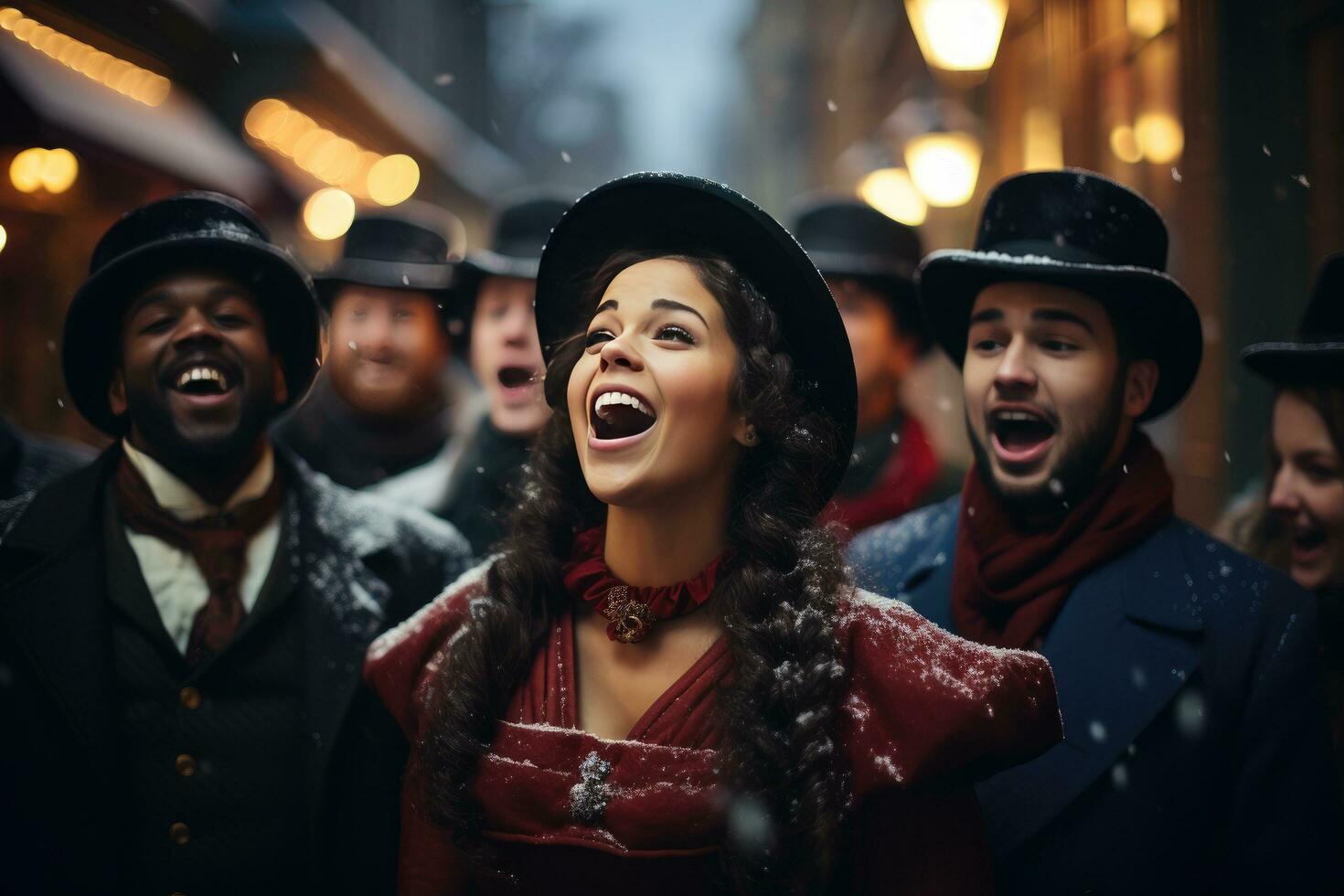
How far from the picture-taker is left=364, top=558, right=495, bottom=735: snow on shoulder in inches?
87.5

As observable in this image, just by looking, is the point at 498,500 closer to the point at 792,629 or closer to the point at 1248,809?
the point at 792,629

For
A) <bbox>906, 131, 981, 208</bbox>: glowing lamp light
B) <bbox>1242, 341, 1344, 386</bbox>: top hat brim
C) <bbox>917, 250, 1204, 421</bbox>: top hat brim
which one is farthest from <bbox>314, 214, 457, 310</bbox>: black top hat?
<bbox>906, 131, 981, 208</bbox>: glowing lamp light

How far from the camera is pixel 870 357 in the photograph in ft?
15.4

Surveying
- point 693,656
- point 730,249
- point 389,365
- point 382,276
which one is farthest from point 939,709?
point 382,276

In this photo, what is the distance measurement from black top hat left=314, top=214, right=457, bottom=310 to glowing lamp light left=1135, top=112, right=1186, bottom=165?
13.7ft

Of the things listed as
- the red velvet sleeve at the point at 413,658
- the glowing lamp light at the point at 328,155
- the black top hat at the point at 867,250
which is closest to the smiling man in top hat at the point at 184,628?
the red velvet sleeve at the point at 413,658

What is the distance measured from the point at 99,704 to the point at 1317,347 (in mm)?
3272

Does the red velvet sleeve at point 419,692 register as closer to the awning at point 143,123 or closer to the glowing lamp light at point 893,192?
the awning at point 143,123

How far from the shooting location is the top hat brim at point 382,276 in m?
4.33

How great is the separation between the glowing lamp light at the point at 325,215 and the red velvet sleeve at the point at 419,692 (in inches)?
412

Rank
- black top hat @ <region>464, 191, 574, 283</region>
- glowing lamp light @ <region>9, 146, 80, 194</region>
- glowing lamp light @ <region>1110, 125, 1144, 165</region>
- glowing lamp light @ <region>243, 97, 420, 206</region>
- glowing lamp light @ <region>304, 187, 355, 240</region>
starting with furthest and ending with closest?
glowing lamp light @ <region>304, 187, 355, 240</region> → glowing lamp light @ <region>243, 97, 420, 206</region> → glowing lamp light @ <region>1110, 125, 1144, 165</region> → glowing lamp light @ <region>9, 146, 80, 194</region> → black top hat @ <region>464, 191, 574, 283</region>

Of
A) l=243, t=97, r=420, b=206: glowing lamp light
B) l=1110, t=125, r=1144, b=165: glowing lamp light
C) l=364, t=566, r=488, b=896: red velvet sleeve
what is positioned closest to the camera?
l=364, t=566, r=488, b=896: red velvet sleeve

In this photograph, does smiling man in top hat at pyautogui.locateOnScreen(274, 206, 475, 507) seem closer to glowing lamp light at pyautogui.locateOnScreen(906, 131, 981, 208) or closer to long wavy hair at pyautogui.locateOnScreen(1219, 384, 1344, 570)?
long wavy hair at pyautogui.locateOnScreen(1219, 384, 1344, 570)

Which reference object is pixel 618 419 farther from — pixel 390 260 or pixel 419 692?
pixel 390 260
